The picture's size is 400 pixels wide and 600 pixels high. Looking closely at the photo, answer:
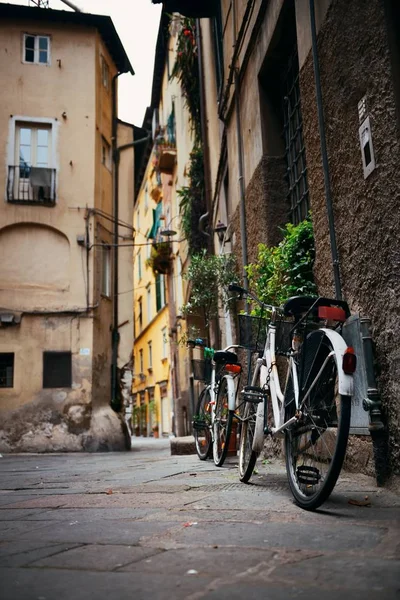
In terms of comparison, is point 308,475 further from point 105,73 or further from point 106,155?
point 105,73

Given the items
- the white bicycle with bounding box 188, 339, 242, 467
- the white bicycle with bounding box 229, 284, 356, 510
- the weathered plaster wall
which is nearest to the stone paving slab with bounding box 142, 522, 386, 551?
the white bicycle with bounding box 229, 284, 356, 510

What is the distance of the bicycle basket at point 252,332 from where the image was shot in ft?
13.8

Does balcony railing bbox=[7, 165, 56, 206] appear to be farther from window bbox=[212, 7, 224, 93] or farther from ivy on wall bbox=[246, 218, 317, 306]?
ivy on wall bbox=[246, 218, 317, 306]

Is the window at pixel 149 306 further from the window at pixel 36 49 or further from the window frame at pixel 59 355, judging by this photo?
the window frame at pixel 59 355

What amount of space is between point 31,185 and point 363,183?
12.5 meters

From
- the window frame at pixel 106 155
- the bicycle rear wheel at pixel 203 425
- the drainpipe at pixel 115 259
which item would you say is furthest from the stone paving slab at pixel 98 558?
the window frame at pixel 106 155

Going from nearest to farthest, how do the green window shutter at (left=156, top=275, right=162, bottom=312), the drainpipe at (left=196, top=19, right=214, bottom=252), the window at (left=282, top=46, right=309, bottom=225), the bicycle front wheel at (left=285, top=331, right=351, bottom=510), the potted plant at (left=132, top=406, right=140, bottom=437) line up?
the bicycle front wheel at (left=285, top=331, right=351, bottom=510) < the window at (left=282, top=46, right=309, bottom=225) < the drainpipe at (left=196, top=19, right=214, bottom=252) < the green window shutter at (left=156, top=275, right=162, bottom=312) < the potted plant at (left=132, top=406, right=140, bottom=437)

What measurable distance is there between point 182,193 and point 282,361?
1002 cm

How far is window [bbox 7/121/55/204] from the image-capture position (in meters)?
14.7

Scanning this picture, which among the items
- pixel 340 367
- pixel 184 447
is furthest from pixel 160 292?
pixel 340 367

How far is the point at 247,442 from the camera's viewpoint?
4.19 meters

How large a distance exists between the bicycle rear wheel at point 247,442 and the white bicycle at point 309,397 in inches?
1.7

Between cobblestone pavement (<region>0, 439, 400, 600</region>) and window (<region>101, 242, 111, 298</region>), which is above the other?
window (<region>101, 242, 111, 298</region>)

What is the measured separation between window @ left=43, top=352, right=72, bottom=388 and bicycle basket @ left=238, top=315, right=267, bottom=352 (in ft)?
32.9
